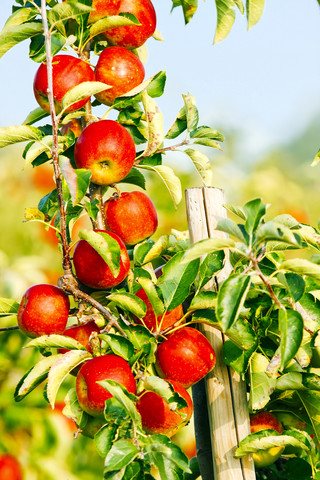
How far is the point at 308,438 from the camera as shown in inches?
37.2

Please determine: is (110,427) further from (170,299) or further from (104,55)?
(104,55)

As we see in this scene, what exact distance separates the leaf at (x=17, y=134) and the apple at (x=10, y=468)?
753 millimetres

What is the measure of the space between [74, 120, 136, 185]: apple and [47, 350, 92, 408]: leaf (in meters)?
0.31

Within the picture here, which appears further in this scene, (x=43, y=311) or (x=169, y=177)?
(x=169, y=177)

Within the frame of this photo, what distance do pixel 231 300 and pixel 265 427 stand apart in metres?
0.41

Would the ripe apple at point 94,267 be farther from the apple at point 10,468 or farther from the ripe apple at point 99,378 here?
the apple at point 10,468

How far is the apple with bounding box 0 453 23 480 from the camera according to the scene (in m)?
1.22

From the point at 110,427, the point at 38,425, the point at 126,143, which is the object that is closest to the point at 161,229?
the point at 38,425

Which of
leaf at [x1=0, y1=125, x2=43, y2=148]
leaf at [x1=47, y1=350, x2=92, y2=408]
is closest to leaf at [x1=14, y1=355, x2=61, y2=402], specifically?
leaf at [x1=47, y1=350, x2=92, y2=408]

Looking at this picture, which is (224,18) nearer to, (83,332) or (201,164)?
(201,164)

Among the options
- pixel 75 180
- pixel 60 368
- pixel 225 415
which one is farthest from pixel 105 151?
pixel 225 415

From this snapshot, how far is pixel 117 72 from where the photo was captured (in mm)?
995

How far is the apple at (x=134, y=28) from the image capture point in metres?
1.06

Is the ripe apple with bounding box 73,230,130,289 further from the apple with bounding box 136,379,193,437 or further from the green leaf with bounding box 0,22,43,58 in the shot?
the green leaf with bounding box 0,22,43,58
